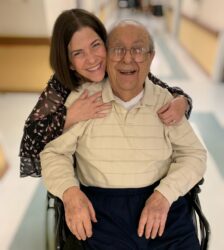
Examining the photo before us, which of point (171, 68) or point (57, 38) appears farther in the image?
point (171, 68)

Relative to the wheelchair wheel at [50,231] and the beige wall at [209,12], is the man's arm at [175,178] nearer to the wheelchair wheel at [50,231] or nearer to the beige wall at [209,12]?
the wheelchair wheel at [50,231]

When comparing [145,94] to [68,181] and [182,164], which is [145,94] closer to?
[182,164]

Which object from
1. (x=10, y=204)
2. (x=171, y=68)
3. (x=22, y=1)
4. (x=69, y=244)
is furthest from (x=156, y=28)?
(x=69, y=244)

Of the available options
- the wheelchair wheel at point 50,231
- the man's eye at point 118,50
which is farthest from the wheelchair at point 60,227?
the man's eye at point 118,50

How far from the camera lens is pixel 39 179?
2.32 metres

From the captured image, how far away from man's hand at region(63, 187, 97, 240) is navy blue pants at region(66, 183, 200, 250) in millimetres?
56

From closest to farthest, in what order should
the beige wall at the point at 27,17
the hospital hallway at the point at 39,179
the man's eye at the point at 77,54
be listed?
1. the man's eye at the point at 77,54
2. the hospital hallway at the point at 39,179
3. the beige wall at the point at 27,17

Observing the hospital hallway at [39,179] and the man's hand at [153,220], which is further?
the hospital hallway at [39,179]

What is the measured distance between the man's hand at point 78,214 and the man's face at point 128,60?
488 millimetres

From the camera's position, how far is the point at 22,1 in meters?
3.46

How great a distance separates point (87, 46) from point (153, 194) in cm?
68

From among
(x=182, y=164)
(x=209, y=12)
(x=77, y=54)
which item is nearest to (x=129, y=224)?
(x=182, y=164)

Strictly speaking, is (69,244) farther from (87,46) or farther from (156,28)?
(156,28)

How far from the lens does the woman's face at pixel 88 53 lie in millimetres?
1215
